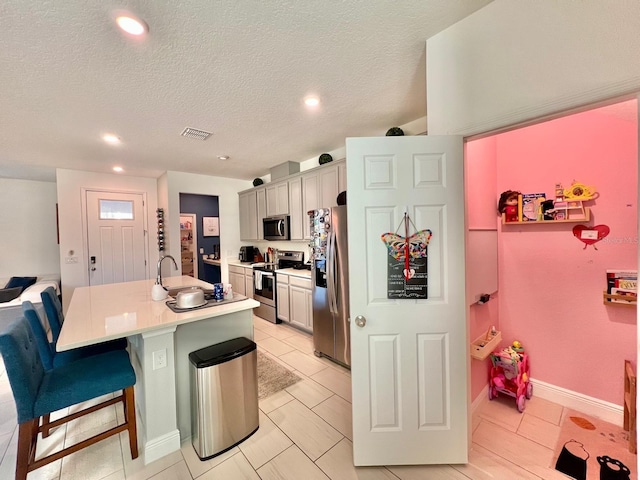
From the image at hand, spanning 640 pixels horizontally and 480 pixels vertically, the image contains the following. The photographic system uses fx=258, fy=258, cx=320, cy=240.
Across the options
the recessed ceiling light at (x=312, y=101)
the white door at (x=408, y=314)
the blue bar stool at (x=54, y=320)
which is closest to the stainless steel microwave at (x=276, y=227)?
the recessed ceiling light at (x=312, y=101)

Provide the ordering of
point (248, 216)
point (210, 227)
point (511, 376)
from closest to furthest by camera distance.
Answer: point (511, 376), point (248, 216), point (210, 227)

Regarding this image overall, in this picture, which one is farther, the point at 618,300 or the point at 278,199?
the point at 278,199

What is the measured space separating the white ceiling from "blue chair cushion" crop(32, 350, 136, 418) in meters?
2.05

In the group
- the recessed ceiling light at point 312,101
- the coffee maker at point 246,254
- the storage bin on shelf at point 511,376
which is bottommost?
the storage bin on shelf at point 511,376

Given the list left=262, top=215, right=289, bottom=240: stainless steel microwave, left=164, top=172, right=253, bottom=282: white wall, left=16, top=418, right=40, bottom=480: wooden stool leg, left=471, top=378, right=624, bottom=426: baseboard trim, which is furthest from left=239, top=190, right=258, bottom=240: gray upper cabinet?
left=471, top=378, right=624, bottom=426: baseboard trim

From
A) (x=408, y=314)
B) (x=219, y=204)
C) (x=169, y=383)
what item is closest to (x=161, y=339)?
(x=169, y=383)

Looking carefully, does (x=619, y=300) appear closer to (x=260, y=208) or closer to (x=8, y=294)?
(x=260, y=208)

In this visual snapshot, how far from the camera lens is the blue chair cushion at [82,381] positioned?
146 centimetres

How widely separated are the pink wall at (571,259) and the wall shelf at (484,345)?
206 mm

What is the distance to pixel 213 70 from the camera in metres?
1.87

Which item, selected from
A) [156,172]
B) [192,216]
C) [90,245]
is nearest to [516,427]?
[156,172]

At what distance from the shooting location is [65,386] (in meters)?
1.52

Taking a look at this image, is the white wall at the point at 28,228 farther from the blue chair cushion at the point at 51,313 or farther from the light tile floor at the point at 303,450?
the blue chair cushion at the point at 51,313

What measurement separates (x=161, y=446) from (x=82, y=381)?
652mm
